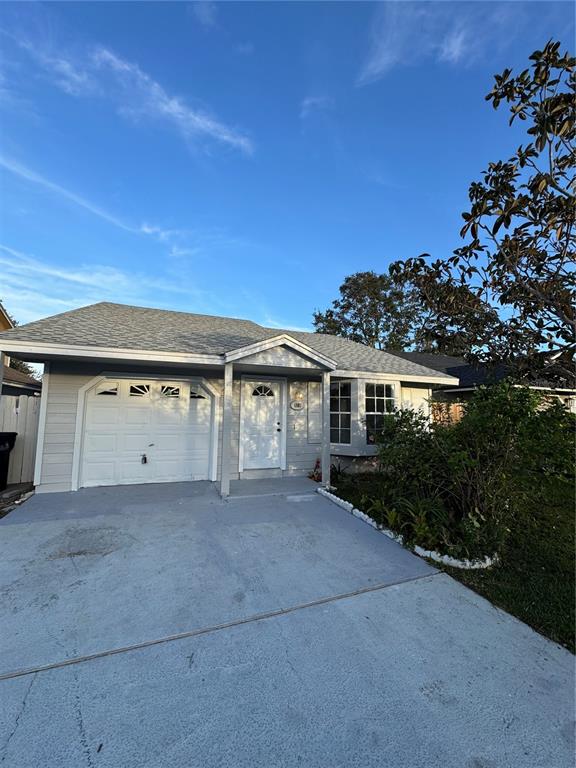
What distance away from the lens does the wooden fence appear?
7.27 meters

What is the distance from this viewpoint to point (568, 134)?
288 cm

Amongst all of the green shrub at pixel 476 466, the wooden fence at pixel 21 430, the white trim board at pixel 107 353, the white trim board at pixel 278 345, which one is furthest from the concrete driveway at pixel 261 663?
the wooden fence at pixel 21 430

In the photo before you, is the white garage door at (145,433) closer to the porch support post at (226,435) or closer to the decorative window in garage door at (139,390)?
the decorative window in garage door at (139,390)

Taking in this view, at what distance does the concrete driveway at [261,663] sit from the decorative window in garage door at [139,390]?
3.14 meters

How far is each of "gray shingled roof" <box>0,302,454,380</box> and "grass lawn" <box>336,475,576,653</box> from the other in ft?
13.8

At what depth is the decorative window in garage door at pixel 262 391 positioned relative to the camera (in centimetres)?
752

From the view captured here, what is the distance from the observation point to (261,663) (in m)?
2.25

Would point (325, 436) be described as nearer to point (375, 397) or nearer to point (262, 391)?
point (262, 391)

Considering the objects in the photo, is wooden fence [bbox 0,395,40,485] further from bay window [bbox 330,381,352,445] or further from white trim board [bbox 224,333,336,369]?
bay window [bbox 330,381,352,445]

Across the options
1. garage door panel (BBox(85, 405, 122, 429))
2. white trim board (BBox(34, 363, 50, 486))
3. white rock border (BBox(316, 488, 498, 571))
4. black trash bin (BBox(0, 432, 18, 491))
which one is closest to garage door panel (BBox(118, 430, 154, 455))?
garage door panel (BBox(85, 405, 122, 429))

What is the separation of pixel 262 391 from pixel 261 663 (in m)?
5.63

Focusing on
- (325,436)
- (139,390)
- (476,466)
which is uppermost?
(139,390)

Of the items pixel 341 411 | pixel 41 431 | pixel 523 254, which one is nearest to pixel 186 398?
pixel 41 431

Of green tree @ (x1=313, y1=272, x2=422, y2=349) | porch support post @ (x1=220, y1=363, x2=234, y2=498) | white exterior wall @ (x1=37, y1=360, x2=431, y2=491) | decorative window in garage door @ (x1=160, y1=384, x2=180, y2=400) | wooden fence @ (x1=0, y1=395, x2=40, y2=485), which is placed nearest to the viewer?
porch support post @ (x1=220, y1=363, x2=234, y2=498)
